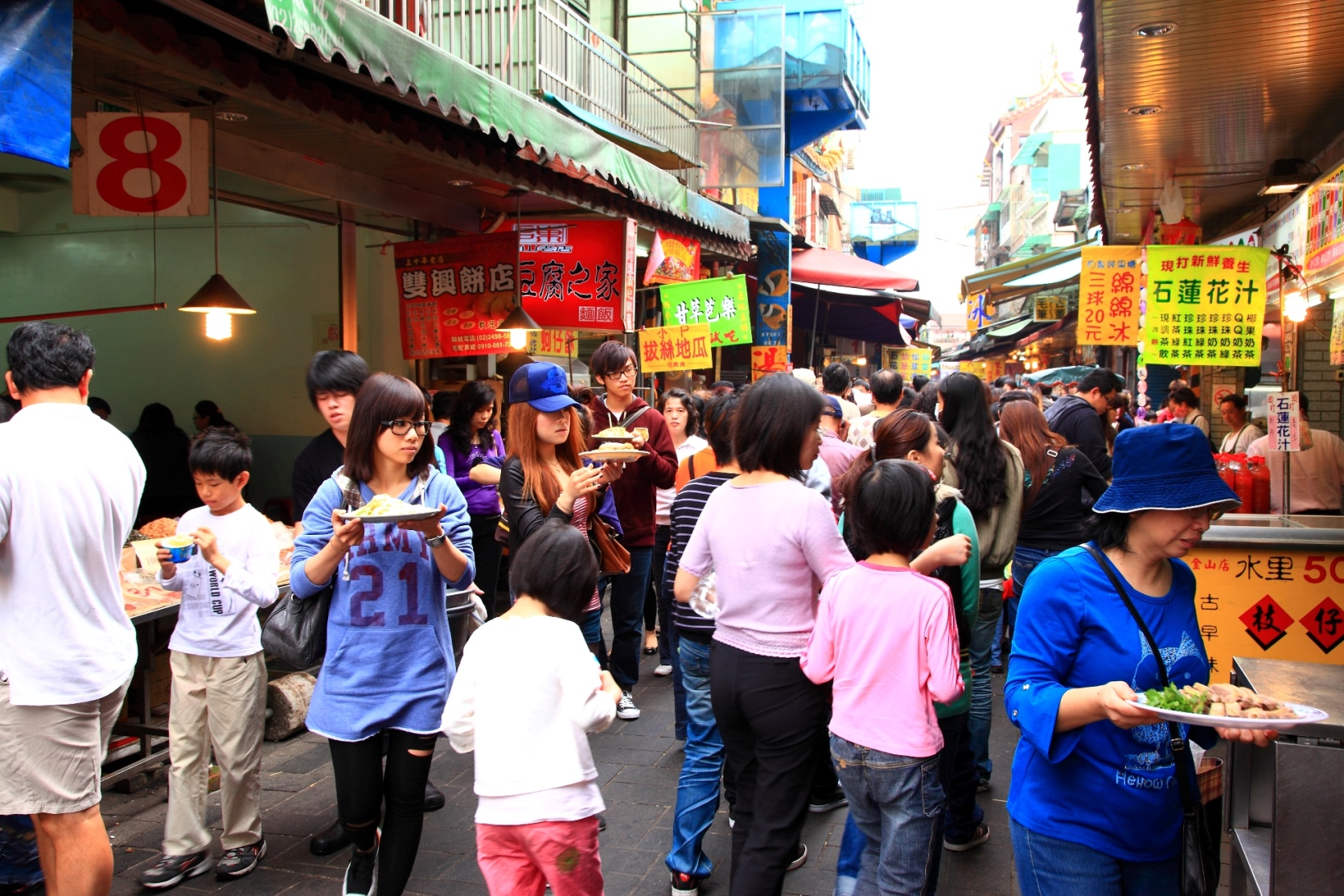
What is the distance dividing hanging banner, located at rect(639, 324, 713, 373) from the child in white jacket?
736 centimetres

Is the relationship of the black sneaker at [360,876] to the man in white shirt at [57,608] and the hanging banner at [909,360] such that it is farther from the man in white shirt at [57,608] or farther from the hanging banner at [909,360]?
the hanging banner at [909,360]

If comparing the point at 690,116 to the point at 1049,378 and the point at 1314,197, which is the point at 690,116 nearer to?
the point at 1049,378

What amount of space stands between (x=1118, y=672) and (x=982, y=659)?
211 cm

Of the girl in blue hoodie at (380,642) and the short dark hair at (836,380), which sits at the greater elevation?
the short dark hair at (836,380)

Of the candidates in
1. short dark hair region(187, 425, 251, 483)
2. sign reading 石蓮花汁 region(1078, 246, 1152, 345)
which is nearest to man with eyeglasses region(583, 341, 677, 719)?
short dark hair region(187, 425, 251, 483)

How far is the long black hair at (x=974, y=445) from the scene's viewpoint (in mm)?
4734

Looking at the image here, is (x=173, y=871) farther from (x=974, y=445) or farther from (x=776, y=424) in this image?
(x=974, y=445)

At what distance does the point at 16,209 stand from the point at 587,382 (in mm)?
6090

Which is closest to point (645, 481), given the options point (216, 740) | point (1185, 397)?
point (216, 740)

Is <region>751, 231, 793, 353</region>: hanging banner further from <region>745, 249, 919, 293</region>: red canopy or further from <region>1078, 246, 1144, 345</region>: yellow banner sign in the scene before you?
A: <region>1078, 246, 1144, 345</region>: yellow banner sign

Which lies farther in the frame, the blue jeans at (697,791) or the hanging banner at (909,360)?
the hanging banner at (909,360)

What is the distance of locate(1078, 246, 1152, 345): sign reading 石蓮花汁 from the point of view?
883cm

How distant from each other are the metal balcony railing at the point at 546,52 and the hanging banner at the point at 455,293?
173cm

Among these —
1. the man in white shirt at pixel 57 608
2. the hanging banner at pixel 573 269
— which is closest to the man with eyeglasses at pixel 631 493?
the man in white shirt at pixel 57 608
